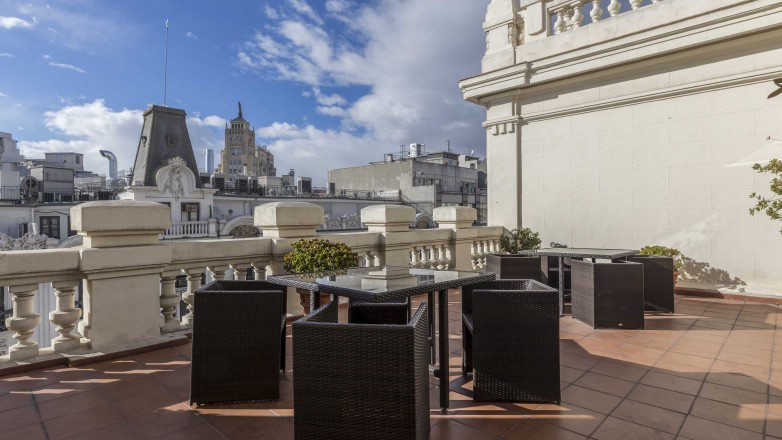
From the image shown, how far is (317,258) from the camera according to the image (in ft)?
14.3

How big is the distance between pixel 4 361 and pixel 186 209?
4012cm

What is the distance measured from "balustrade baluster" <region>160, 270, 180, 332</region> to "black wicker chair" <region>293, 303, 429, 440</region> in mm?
2909

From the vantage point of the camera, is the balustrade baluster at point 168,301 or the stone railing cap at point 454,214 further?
the stone railing cap at point 454,214

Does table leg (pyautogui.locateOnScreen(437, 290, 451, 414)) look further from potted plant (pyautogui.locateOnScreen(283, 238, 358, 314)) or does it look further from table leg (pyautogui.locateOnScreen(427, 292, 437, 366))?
potted plant (pyautogui.locateOnScreen(283, 238, 358, 314))

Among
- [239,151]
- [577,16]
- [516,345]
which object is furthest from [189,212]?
[239,151]

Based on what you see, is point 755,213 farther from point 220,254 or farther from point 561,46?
point 220,254

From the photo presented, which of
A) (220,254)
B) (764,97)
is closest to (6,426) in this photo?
(220,254)

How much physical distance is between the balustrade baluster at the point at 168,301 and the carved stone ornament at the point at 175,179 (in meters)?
→ 40.3

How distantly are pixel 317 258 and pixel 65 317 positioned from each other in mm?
2390

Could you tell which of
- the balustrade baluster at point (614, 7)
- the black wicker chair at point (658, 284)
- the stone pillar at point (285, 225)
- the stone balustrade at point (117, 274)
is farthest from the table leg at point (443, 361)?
the balustrade baluster at point (614, 7)

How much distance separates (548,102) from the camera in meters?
8.53

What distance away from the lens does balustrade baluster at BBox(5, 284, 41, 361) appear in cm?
347

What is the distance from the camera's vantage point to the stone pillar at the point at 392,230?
644 cm

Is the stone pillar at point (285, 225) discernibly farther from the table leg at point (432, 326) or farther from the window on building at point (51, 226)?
the window on building at point (51, 226)
